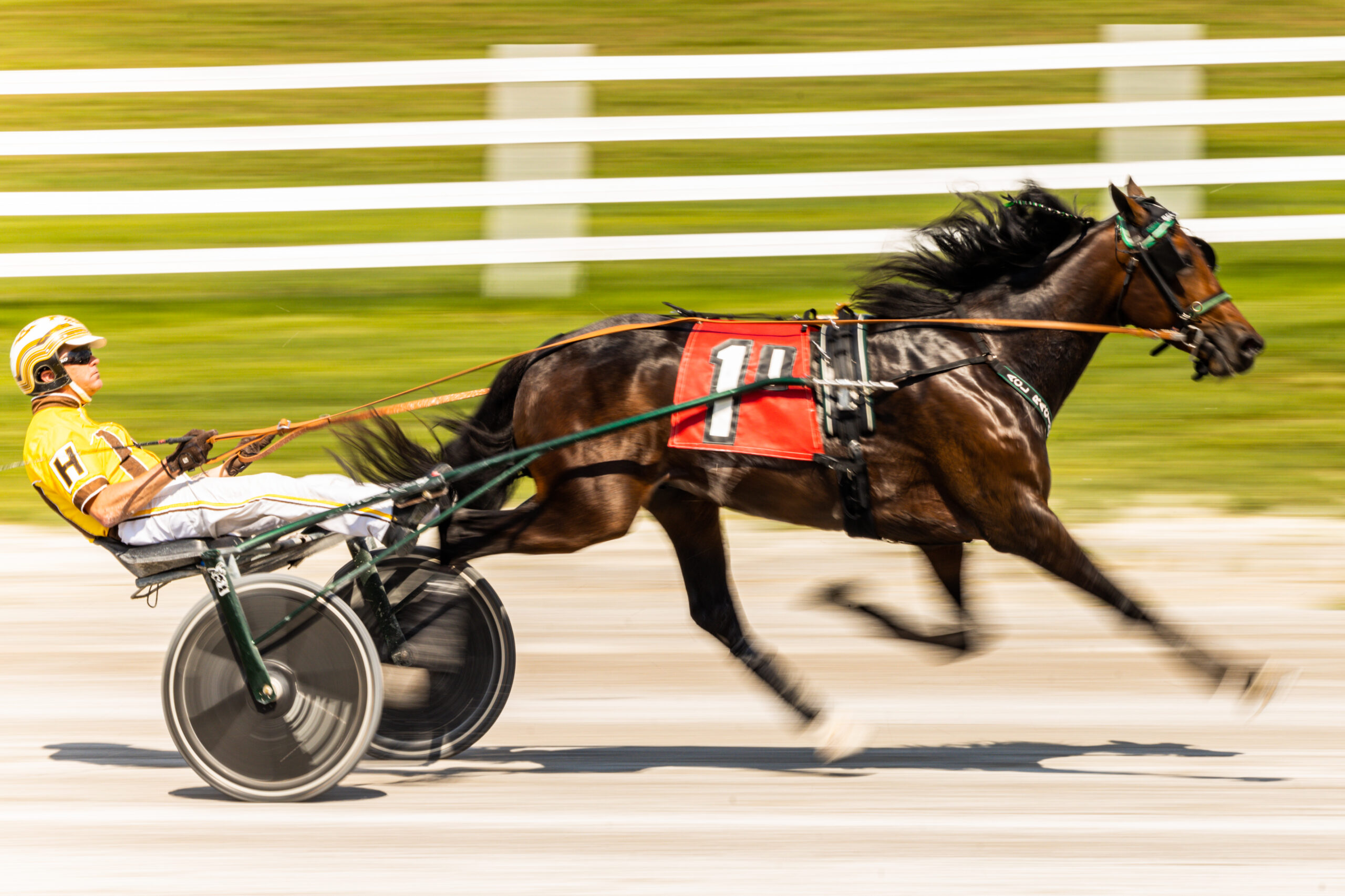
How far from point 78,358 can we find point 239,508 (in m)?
0.57

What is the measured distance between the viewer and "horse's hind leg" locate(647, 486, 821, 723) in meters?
4.68

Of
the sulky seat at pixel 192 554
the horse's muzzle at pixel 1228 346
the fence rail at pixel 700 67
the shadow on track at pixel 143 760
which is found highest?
the fence rail at pixel 700 67

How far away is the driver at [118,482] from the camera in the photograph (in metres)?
3.96

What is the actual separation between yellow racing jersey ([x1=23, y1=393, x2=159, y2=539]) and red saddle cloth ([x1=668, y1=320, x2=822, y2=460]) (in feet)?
4.83

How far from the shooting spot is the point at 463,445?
4.66m

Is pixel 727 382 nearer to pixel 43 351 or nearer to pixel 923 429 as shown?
pixel 923 429

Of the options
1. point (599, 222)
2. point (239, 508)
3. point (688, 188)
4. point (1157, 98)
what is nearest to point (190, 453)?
point (239, 508)

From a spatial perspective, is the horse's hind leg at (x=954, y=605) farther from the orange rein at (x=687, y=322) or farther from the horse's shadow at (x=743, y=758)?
the orange rein at (x=687, y=322)

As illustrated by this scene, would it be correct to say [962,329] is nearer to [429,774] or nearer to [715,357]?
[715,357]

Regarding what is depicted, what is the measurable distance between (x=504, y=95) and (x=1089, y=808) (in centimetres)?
545

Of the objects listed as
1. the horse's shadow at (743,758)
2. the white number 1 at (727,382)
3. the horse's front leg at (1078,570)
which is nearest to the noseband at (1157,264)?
the horse's front leg at (1078,570)

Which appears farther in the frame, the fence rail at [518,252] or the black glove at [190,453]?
the fence rail at [518,252]

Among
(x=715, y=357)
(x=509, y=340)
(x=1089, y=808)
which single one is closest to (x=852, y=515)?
(x=715, y=357)

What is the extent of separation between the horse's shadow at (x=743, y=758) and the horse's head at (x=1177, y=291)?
1.15 metres
